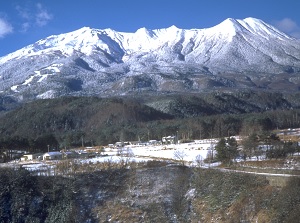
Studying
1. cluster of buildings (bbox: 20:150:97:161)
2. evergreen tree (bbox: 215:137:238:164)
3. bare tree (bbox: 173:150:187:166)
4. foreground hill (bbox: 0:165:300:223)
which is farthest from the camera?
cluster of buildings (bbox: 20:150:97:161)

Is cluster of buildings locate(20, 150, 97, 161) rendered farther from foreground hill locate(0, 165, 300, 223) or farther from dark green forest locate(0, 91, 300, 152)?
foreground hill locate(0, 165, 300, 223)

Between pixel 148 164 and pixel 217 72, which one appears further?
pixel 217 72

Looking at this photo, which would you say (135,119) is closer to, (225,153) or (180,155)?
(180,155)

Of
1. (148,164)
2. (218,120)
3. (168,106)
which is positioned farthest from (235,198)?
(168,106)

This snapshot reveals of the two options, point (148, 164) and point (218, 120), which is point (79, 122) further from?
point (148, 164)

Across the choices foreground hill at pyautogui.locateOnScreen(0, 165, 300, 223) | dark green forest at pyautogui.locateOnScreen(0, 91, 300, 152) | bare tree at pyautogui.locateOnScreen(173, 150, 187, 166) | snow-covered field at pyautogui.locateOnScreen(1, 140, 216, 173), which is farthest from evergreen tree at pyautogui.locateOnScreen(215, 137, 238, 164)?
dark green forest at pyautogui.locateOnScreen(0, 91, 300, 152)

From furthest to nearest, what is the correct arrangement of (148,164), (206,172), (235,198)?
(148,164) → (206,172) → (235,198)

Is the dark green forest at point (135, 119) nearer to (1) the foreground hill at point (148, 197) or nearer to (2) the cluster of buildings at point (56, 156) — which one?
(2) the cluster of buildings at point (56, 156)

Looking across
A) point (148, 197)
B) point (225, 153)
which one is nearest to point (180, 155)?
point (225, 153)

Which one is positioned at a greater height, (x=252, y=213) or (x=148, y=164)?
(x=148, y=164)

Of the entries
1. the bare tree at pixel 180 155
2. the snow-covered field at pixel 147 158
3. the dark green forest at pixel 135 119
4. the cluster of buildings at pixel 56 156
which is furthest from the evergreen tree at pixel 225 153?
the dark green forest at pixel 135 119

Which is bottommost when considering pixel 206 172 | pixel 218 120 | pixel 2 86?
pixel 206 172
